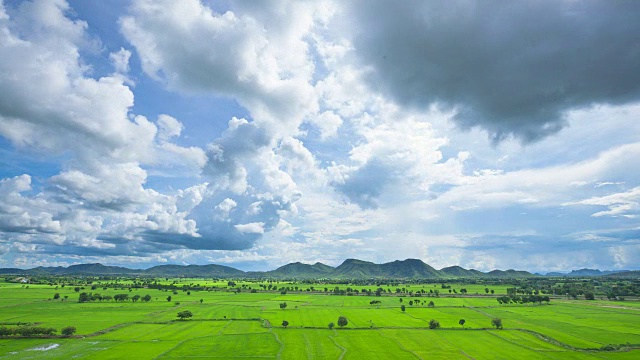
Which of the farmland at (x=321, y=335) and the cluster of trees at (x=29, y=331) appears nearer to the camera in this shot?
the farmland at (x=321, y=335)

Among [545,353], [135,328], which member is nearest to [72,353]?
[135,328]

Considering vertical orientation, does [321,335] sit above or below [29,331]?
below

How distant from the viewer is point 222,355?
344ft

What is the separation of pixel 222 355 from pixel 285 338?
27613 mm

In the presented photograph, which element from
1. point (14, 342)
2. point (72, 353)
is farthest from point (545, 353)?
point (14, 342)

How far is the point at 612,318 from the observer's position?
550 feet

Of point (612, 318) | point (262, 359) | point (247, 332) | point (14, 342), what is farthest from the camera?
point (612, 318)

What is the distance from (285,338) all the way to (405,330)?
4758cm

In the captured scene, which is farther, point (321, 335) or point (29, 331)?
point (321, 335)

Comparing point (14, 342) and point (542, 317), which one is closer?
point (14, 342)

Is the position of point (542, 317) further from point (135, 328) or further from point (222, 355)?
point (135, 328)

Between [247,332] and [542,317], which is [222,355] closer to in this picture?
[247,332]

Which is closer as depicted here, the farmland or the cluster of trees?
the farmland

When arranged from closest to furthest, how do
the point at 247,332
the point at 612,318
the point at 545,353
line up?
the point at 545,353 < the point at 247,332 < the point at 612,318
